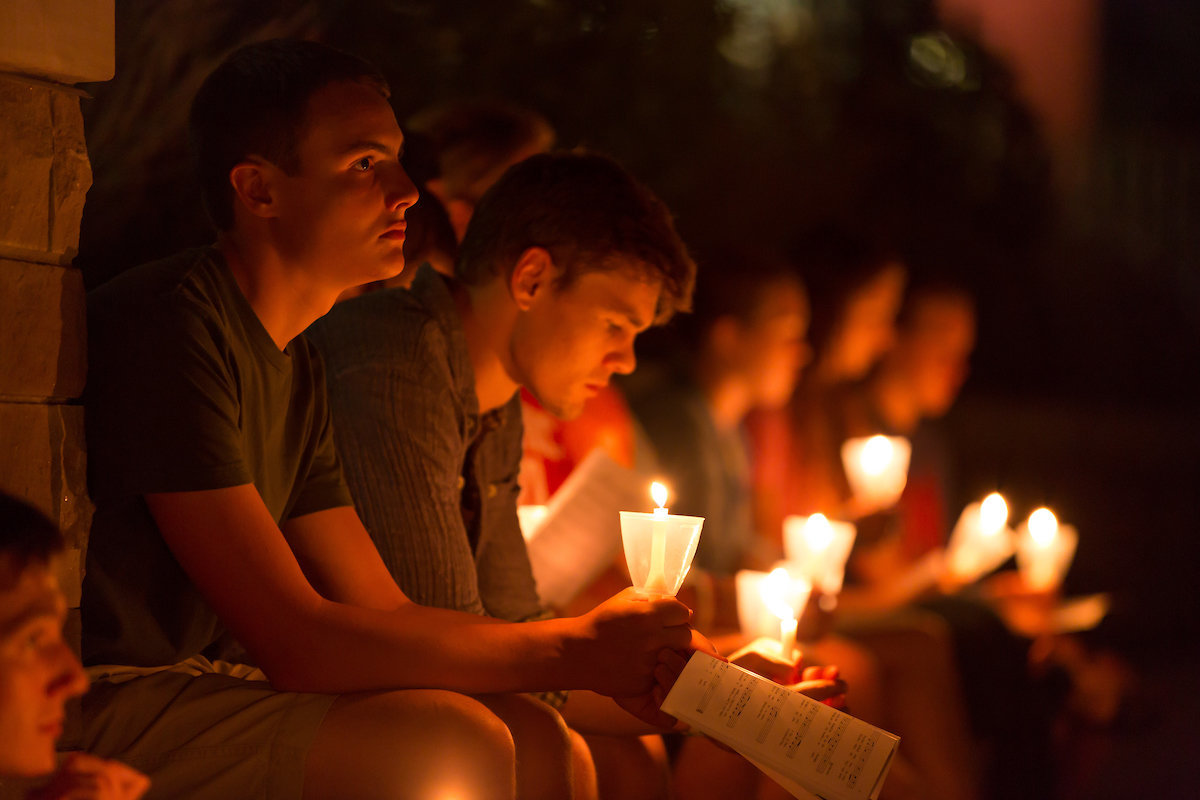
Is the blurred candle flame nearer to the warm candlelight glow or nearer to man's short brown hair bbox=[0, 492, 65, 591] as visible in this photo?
the warm candlelight glow

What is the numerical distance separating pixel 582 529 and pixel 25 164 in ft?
4.75

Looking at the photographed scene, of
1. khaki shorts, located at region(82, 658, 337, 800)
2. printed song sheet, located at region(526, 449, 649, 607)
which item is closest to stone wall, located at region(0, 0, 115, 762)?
khaki shorts, located at region(82, 658, 337, 800)

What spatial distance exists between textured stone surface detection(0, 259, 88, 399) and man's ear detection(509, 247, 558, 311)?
88 centimetres

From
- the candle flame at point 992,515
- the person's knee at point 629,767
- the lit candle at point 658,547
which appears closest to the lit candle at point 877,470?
the candle flame at point 992,515

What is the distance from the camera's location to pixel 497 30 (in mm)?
3639

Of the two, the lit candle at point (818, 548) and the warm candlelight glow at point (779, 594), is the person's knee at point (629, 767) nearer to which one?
the warm candlelight glow at point (779, 594)

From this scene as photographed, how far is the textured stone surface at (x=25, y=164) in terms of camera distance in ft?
5.25

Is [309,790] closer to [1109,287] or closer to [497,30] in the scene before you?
[497,30]

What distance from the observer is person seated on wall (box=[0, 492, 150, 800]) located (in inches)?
48.5

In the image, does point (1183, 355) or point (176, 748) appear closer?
point (176, 748)

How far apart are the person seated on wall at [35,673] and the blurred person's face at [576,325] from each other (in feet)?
3.89

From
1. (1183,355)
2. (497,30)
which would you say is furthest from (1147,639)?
(497,30)

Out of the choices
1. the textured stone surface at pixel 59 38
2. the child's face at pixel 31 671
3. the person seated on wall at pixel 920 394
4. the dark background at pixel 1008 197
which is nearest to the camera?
the child's face at pixel 31 671

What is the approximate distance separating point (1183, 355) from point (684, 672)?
20.9ft
